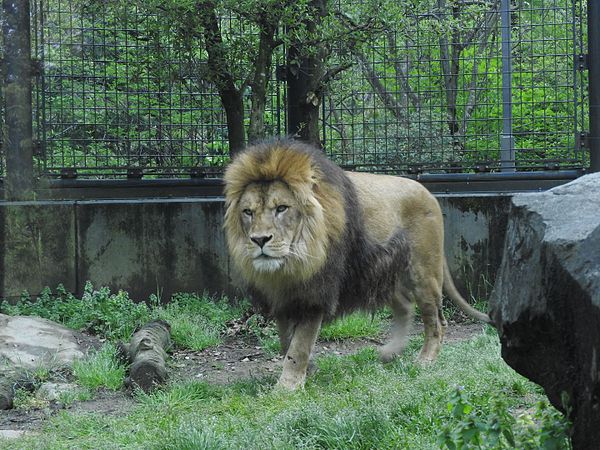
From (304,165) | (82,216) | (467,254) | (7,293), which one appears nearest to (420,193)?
(304,165)

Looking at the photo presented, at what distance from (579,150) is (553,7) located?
5.19 feet

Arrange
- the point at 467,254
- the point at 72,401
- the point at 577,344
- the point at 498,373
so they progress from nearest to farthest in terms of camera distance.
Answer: the point at 577,344 < the point at 498,373 < the point at 72,401 < the point at 467,254

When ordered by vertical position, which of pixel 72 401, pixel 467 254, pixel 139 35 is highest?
pixel 139 35

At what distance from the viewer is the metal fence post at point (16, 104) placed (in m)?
9.96

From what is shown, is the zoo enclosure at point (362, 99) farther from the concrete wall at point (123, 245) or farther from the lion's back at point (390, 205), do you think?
the lion's back at point (390, 205)

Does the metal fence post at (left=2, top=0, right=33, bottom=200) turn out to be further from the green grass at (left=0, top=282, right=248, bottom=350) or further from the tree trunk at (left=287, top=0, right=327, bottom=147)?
the tree trunk at (left=287, top=0, right=327, bottom=147)

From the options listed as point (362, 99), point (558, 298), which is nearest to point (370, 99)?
point (362, 99)

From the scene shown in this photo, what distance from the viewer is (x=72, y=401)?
690cm

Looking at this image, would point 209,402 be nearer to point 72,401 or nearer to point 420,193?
point 72,401

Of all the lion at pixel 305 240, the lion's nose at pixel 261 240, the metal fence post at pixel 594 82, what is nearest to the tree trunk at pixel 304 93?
the lion at pixel 305 240

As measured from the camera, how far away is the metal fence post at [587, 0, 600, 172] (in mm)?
10312

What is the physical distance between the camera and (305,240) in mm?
6930

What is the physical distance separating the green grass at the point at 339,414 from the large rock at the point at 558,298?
23 cm

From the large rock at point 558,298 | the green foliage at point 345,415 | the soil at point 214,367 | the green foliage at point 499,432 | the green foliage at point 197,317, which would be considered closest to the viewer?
the large rock at point 558,298
